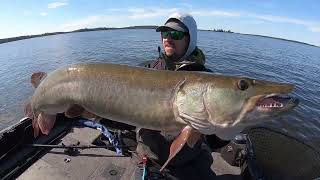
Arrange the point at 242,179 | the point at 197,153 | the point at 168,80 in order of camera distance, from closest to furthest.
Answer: the point at 168,80
the point at 197,153
the point at 242,179

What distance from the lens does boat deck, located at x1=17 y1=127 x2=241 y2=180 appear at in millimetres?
5844

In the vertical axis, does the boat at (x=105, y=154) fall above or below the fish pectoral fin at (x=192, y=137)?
below

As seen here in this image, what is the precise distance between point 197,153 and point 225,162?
7.05 ft

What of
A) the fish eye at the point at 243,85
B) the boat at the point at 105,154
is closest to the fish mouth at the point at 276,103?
the fish eye at the point at 243,85

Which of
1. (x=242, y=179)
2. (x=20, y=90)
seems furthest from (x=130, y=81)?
(x=20, y=90)

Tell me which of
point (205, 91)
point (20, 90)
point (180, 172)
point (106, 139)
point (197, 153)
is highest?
point (205, 91)

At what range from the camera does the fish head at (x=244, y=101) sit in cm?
271

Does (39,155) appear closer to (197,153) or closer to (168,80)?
(197,153)

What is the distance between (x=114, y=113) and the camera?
3385mm

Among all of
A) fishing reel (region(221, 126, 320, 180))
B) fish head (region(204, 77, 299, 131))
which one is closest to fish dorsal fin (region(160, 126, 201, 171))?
fish head (region(204, 77, 299, 131))

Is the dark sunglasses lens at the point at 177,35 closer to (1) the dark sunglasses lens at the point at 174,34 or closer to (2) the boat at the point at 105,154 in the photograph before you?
(1) the dark sunglasses lens at the point at 174,34

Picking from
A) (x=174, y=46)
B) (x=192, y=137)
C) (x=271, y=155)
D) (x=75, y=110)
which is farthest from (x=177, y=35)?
(x=271, y=155)

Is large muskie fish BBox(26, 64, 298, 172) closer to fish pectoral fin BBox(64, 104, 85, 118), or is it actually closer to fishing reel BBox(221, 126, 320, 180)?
fish pectoral fin BBox(64, 104, 85, 118)

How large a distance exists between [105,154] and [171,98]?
3.82 metres
